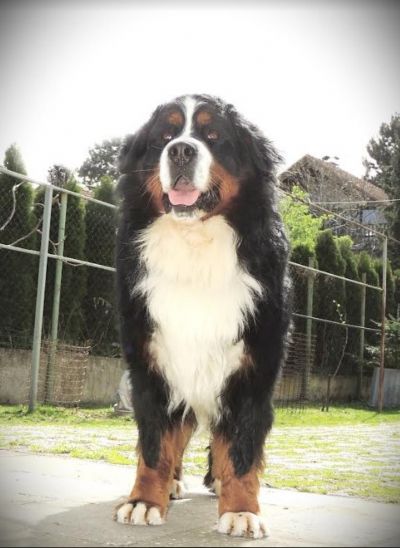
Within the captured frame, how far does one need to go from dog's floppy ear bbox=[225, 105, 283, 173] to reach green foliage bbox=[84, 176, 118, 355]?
5.82m

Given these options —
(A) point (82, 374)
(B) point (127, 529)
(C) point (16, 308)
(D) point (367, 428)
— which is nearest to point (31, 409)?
(A) point (82, 374)

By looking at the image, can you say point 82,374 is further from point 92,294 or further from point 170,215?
point 170,215

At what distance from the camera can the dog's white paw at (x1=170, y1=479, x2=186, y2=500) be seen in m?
2.84

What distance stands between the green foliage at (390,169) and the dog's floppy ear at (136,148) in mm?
15288

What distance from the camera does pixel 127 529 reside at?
2148 mm

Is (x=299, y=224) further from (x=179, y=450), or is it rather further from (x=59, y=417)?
(x=179, y=450)

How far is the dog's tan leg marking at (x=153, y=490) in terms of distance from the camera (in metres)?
2.25

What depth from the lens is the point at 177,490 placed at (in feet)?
9.39

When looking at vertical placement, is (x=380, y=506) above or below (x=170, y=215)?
below

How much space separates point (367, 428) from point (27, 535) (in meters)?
6.16

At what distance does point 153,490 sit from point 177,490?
1.70 ft

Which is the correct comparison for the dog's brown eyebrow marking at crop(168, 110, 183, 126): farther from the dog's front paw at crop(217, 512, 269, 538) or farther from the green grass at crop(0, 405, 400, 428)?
the green grass at crop(0, 405, 400, 428)

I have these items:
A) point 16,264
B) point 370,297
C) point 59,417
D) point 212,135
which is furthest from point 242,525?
point 370,297

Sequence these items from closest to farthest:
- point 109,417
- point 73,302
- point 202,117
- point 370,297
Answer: point 202,117 < point 109,417 < point 73,302 < point 370,297
